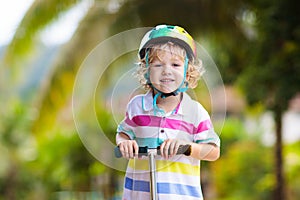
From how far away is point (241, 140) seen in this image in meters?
10.5

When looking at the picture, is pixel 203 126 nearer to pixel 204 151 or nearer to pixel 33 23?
pixel 204 151

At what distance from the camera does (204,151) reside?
196cm

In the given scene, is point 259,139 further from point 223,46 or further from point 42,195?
point 42,195

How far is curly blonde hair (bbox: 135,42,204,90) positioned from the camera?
1.97m

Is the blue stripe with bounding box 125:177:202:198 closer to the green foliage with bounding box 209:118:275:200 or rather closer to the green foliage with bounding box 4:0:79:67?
the green foliage with bounding box 4:0:79:67

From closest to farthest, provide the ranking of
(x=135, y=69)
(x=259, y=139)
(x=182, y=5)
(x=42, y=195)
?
(x=135, y=69), (x=182, y=5), (x=259, y=139), (x=42, y=195)

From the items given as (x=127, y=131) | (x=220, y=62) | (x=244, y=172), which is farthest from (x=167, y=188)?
(x=244, y=172)

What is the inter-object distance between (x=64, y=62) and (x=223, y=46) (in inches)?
70.0

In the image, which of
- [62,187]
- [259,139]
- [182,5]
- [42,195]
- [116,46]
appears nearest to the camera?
[116,46]

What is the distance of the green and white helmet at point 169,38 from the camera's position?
197 cm

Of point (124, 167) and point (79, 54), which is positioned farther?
point (79, 54)

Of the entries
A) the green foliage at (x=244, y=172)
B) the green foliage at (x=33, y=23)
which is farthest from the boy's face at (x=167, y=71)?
the green foliage at (x=244, y=172)

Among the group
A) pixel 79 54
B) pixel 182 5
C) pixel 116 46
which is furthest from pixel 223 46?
pixel 116 46

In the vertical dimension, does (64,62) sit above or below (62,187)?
above
